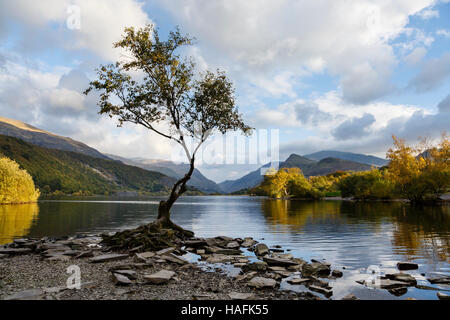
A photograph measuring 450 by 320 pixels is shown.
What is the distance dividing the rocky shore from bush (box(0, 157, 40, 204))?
87232mm

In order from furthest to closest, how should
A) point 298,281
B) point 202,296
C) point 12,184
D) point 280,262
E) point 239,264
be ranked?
1. point 12,184
2. point 239,264
3. point 280,262
4. point 298,281
5. point 202,296

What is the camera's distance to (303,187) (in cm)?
17712

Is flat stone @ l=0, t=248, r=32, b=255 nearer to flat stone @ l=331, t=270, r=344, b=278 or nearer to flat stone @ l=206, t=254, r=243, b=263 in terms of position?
flat stone @ l=206, t=254, r=243, b=263

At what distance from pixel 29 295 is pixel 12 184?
101 meters

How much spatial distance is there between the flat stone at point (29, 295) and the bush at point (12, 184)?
98812 mm

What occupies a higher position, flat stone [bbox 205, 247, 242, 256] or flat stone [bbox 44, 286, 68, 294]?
flat stone [bbox 44, 286, 68, 294]

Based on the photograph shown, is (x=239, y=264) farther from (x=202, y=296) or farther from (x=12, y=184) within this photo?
(x=12, y=184)

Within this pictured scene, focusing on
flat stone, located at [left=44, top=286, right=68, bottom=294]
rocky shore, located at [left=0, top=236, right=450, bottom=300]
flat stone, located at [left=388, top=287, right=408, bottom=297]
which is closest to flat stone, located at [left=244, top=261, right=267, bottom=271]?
rocky shore, located at [left=0, top=236, right=450, bottom=300]

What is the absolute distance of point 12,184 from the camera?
9144 cm

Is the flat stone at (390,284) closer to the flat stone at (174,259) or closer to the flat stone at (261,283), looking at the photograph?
the flat stone at (261,283)

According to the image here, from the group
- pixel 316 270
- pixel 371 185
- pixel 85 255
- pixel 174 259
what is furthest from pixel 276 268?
pixel 371 185

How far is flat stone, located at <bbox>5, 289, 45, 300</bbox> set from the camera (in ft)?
35.3
